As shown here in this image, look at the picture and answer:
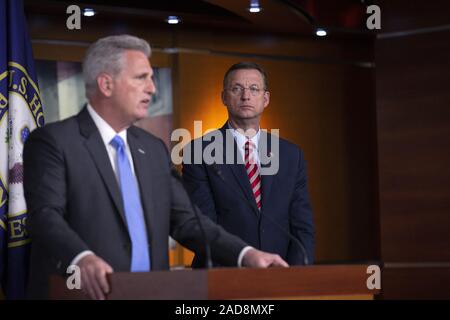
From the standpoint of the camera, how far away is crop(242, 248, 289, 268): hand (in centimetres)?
305

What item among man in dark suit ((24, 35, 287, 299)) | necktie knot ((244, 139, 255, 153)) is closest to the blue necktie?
man in dark suit ((24, 35, 287, 299))

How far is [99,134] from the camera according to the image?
3178 millimetres

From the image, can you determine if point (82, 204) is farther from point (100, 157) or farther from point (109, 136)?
point (109, 136)

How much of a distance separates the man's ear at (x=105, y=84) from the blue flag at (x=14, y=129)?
1.85 m

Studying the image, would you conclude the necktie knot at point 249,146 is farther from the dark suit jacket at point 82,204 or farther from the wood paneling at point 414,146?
the wood paneling at point 414,146

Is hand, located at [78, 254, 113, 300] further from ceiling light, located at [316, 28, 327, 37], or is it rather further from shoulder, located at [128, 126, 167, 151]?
ceiling light, located at [316, 28, 327, 37]

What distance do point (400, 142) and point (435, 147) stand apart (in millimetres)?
340

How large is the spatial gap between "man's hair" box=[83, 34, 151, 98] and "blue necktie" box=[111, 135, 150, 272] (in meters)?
0.31

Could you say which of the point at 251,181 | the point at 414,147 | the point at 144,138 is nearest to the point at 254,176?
the point at 251,181

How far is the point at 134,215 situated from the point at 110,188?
0.51ft

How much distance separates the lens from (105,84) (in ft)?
10.6

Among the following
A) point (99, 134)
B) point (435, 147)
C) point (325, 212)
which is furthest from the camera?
point (325, 212)
